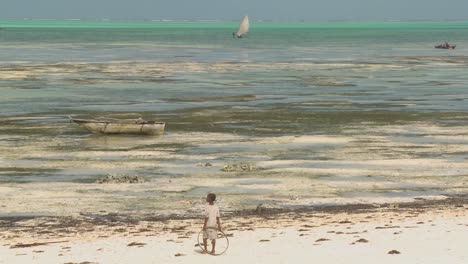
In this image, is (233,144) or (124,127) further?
(124,127)

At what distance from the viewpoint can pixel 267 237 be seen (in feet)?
78.5

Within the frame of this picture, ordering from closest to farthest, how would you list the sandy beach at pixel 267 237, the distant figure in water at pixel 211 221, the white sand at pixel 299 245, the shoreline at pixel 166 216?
1. the distant figure in water at pixel 211 221
2. the white sand at pixel 299 245
3. the sandy beach at pixel 267 237
4. the shoreline at pixel 166 216

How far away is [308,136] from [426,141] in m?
5.43

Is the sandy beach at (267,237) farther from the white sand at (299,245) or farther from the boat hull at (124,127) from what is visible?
the boat hull at (124,127)

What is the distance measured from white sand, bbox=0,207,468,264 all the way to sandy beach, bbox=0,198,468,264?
0.9 inches

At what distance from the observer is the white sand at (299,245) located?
21547 mm

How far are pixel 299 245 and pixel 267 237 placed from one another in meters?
1.27

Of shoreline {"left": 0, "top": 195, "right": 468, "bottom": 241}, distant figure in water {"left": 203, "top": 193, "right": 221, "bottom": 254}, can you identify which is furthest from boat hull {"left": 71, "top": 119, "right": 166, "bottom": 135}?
distant figure in water {"left": 203, "top": 193, "right": 221, "bottom": 254}

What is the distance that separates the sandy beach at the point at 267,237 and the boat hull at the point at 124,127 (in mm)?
16705

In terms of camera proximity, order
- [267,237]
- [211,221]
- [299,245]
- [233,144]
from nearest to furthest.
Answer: [211,221], [299,245], [267,237], [233,144]

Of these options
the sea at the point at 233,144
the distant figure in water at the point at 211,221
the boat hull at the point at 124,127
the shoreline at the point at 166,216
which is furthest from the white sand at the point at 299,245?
the boat hull at the point at 124,127

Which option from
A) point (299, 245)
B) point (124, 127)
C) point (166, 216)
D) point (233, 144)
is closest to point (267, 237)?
point (299, 245)

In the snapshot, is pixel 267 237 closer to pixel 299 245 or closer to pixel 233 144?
pixel 299 245

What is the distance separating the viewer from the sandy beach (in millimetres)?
21719
